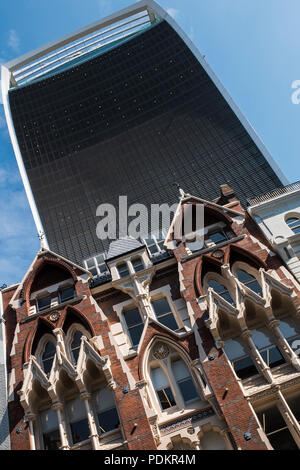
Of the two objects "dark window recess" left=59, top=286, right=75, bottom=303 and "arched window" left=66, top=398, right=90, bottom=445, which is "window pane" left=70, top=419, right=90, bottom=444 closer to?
"arched window" left=66, top=398, right=90, bottom=445

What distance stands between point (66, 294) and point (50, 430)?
8.75 meters

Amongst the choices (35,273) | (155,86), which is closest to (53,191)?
(155,86)

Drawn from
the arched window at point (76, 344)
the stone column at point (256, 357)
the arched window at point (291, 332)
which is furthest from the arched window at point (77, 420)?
the arched window at point (291, 332)

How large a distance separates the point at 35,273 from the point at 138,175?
29842 mm

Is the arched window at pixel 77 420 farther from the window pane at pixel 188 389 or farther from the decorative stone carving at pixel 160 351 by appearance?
the window pane at pixel 188 389

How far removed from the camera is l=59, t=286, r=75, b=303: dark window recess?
2817cm

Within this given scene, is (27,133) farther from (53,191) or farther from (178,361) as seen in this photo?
(178,361)

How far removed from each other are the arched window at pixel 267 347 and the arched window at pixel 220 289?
2.33m

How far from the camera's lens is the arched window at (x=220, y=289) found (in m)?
25.0

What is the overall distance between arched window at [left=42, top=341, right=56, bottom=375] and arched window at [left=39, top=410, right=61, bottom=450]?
228 centimetres

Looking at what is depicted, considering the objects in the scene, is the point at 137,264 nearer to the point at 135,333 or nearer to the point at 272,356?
the point at 135,333

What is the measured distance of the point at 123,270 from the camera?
28766 mm

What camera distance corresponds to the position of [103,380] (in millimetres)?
23016
